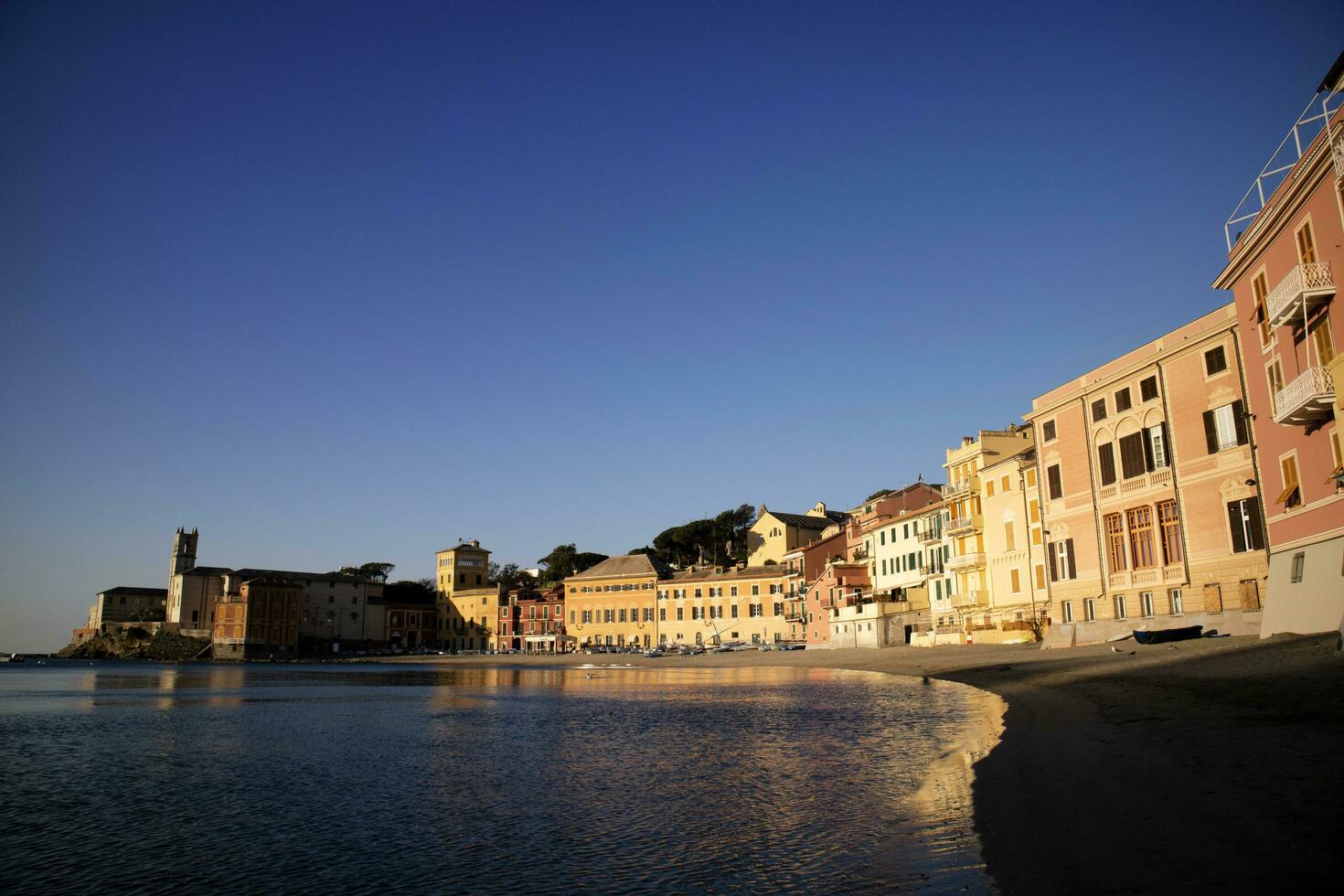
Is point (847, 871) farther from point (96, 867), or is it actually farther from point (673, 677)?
point (673, 677)

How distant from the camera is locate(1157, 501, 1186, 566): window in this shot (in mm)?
43625

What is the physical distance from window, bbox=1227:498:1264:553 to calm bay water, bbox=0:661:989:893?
1479 centimetres

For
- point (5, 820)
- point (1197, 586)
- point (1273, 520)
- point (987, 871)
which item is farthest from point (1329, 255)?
point (5, 820)

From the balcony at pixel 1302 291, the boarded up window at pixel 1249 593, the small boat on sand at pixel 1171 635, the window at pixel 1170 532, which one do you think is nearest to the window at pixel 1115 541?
the window at pixel 1170 532

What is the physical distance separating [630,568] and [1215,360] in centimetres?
10083

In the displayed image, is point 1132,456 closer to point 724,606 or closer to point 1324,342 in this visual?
point 1324,342

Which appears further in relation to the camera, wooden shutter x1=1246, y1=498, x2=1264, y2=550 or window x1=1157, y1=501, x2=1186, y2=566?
window x1=1157, y1=501, x2=1186, y2=566

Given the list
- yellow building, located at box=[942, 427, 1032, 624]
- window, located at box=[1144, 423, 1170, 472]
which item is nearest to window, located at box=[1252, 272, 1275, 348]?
window, located at box=[1144, 423, 1170, 472]

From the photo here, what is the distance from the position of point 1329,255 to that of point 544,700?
1446 inches

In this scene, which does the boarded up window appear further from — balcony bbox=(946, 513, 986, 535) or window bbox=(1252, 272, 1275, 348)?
balcony bbox=(946, 513, 986, 535)

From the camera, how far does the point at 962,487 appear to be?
6875 cm

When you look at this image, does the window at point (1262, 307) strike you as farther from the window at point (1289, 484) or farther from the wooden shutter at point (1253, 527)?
the wooden shutter at point (1253, 527)

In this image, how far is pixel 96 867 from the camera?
521 inches

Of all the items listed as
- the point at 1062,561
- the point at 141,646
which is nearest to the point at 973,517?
the point at 1062,561
